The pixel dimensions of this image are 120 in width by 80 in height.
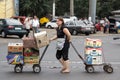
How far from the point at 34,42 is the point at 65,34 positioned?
925 millimetres

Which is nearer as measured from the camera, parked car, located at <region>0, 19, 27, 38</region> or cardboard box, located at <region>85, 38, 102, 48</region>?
cardboard box, located at <region>85, 38, 102, 48</region>

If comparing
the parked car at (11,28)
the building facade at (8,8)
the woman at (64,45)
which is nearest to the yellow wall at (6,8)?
the building facade at (8,8)

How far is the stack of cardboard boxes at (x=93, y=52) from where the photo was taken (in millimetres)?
12281

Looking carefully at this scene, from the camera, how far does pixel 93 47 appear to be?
1235 centimetres

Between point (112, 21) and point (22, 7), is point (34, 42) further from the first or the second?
point (22, 7)

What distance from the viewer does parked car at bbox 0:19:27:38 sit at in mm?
29547

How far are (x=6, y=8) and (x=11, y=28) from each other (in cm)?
2566

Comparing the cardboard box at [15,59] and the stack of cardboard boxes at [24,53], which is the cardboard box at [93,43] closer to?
the stack of cardboard boxes at [24,53]

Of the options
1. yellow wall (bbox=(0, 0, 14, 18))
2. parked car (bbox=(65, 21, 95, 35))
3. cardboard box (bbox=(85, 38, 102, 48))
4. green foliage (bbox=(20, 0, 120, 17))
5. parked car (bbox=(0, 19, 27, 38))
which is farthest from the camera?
green foliage (bbox=(20, 0, 120, 17))

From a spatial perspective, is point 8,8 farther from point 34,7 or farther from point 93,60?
point 93,60

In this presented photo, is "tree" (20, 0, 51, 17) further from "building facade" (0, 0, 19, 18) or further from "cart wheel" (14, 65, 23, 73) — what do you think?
"cart wheel" (14, 65, 23, 73)

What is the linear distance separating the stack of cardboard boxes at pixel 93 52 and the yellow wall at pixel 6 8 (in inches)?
1683

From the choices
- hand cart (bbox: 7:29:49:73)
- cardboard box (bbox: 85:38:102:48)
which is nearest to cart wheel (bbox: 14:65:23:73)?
hand cart (bbox: 7:29:49:73)

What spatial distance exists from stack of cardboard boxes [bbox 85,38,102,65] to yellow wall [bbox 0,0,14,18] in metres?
42.7
